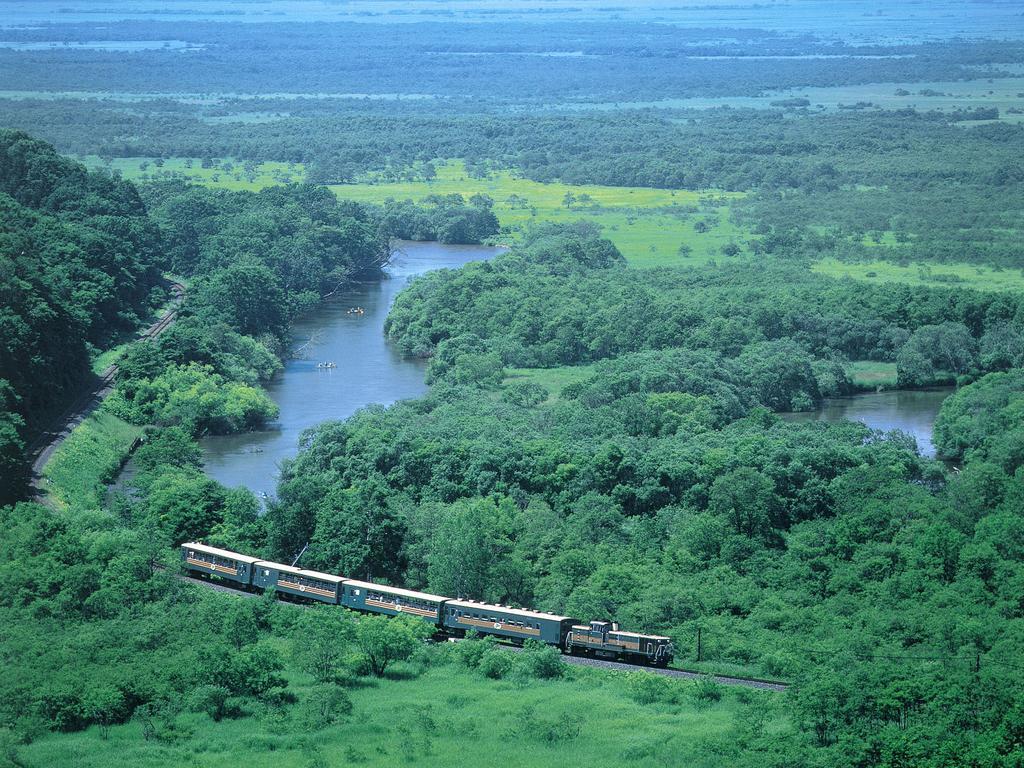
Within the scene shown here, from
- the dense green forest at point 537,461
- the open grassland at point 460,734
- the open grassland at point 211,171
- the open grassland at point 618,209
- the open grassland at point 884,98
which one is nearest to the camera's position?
the open grassland at point 460,734

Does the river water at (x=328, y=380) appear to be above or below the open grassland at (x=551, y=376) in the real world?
below

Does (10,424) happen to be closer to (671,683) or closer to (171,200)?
(671,683)

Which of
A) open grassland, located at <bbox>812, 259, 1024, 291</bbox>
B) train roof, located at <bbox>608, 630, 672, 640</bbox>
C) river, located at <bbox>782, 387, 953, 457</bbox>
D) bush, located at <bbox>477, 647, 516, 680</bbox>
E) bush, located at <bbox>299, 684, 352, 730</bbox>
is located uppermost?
open grassland, located at <bbox>812, 259, 1024, 291</bbox>

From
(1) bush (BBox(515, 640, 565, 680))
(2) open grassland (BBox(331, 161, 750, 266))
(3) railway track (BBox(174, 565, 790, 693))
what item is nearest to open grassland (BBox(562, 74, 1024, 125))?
(2) open grassland (BBox(331, 161, 750, 266))

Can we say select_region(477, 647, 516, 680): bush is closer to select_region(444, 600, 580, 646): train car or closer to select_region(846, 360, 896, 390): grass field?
select_region(444, 600, 580, 646): train car

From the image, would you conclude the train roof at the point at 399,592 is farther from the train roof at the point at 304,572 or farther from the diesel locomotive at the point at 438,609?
the train roof at the point at 304,572

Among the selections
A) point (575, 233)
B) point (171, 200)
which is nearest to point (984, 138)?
point (575, 233)

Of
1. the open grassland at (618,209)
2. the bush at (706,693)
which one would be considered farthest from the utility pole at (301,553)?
the open grassland at (618,209)

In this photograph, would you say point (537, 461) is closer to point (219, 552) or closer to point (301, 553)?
point (301, 553)
